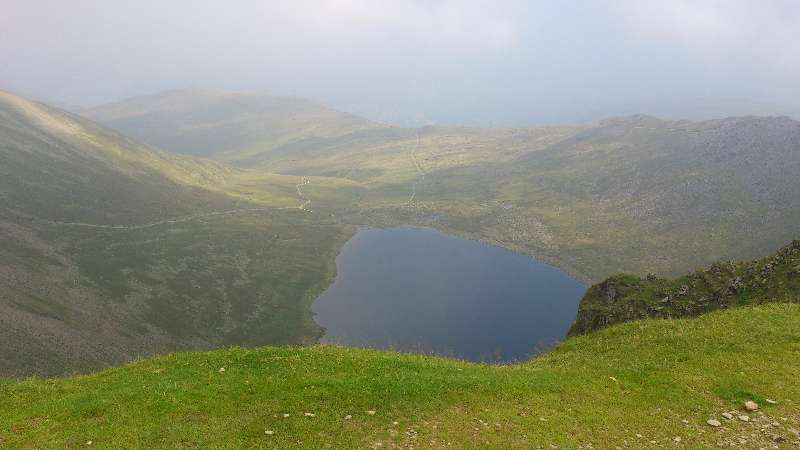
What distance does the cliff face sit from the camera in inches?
1661

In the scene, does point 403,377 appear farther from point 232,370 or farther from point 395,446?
point 232,370

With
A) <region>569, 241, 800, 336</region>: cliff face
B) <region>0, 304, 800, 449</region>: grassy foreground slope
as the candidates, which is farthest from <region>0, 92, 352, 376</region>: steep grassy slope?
<region>569, 241, 800, 336</region>: cliff face

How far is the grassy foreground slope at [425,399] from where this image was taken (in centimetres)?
2288

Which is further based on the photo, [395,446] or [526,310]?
[526,310]

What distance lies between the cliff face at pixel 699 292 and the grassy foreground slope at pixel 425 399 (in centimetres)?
868

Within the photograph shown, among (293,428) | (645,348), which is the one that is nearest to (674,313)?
(645,348)

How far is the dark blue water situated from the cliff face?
52.7 m

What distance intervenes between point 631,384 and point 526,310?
117714 millimetres

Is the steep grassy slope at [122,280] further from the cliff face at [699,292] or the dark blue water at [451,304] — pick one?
the cliff face at [699,292]

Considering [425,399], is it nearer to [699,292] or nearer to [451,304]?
[699,292]

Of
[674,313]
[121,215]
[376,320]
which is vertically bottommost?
[376,320]

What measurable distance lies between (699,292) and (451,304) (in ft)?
334

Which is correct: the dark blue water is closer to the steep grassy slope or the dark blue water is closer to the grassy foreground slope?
the steep grassy slope

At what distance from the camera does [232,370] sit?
97.8 feet
